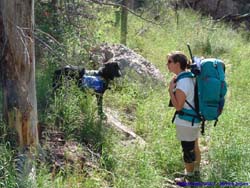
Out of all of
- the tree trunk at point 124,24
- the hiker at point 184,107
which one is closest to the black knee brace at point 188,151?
the hiker at point 184,107

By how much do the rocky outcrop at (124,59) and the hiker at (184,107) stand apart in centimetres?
303

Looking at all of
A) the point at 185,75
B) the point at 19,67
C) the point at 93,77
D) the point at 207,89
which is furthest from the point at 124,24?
the point at 19,67

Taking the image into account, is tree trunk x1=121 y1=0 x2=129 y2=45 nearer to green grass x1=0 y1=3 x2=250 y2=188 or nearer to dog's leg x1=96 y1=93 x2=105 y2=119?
green grass x1=0 y1=3 x2=250 y2=188

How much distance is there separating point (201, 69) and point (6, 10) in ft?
6.31

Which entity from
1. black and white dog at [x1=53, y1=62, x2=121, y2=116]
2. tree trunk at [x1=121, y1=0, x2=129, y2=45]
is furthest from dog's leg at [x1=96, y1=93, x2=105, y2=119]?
tree trunk at [x1=121, y1=0, x2=129, y2=45]

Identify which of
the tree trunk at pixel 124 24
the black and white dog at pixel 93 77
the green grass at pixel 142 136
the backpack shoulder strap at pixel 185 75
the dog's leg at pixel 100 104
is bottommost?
the green grass at pixel 142 136

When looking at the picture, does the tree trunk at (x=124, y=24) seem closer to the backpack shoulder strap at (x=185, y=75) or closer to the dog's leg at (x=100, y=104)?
the dog's leg at (x=100, y=104)

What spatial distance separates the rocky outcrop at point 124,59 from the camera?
7465mm

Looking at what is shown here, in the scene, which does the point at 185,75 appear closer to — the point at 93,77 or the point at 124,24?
the point at 93,77

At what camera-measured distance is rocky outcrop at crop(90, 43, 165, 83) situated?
7.46 m

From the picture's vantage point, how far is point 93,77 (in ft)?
17.9

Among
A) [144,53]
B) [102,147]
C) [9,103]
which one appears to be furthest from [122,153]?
[144,53]

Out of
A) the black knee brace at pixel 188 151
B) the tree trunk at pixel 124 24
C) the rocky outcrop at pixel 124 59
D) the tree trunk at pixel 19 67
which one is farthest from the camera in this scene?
the tree trunk at pixel 124 24

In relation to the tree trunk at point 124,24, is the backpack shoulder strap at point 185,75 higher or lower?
lower
